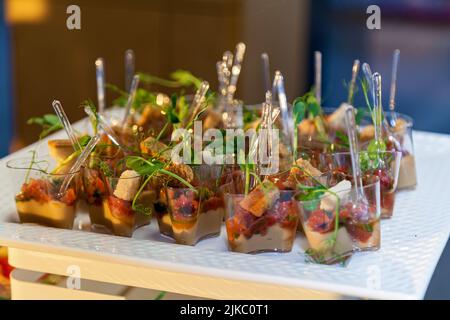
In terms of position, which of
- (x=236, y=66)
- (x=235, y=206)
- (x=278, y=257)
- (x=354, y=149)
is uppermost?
(x=236, y=66)

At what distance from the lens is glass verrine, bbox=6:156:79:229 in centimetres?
154

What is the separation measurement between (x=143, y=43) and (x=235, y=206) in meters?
2.61

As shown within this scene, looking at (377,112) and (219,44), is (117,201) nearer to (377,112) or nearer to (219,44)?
(377,112)

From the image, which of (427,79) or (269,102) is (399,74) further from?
(269,102)

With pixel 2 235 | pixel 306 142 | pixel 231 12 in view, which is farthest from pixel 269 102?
pixel 231 12

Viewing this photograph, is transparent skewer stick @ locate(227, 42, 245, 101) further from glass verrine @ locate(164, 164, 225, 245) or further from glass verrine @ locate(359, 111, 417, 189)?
glass verrine @ locate(164, 164, 225, 245)

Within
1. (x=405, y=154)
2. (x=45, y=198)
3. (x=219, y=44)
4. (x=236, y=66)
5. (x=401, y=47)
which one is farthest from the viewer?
(x=401, y=47)

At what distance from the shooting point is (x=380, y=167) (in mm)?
1589

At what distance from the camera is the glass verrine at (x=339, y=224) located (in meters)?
1.34

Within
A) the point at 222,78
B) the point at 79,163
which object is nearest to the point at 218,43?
the point at 222,78

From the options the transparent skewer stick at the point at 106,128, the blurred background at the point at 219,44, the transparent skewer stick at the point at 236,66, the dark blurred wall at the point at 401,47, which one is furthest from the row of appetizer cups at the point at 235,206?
the dark blurred wall at the point at 401,47

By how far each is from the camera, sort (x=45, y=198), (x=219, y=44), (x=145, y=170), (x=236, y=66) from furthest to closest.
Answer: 1. (x=219, y=44)
2. (x=236, y=66)
3. (x=45, y=198)
4. (x=145, y=170)

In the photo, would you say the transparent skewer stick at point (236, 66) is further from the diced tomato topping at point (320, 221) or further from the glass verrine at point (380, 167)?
the diced tomato topping at point (320, 221)

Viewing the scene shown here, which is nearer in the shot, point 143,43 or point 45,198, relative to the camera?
point 45,198
